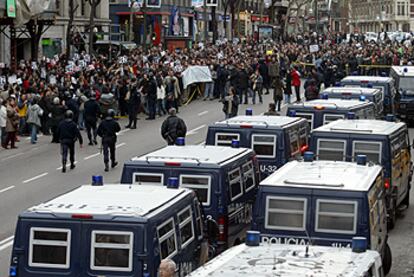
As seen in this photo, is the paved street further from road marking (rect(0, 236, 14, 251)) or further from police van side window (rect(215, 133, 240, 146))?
police van side window (rect(215, 133, 240, 146))

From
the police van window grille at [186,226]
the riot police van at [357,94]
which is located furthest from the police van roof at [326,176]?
the riot police van at [357,94]

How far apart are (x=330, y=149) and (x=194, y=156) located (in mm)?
4266

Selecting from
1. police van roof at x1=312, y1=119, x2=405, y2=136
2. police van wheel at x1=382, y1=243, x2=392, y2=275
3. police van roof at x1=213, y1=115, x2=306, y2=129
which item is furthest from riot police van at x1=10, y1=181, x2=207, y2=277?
police van roof at x1=312, y1=119, x2=405, y2=136

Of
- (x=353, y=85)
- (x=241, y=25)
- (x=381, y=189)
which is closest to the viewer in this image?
(x=381, y=189)

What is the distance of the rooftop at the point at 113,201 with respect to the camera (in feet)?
40.9

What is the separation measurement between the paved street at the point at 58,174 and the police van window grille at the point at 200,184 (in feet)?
10.4

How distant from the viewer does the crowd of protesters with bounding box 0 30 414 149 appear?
3238 centimetres

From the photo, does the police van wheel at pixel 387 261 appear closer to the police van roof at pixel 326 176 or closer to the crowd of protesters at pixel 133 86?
the police van roof at pixel 326 176

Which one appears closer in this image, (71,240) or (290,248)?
(290,248)

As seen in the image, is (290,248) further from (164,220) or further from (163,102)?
(163,102)

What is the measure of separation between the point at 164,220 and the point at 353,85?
844 inches

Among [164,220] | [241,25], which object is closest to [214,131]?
[164,220]

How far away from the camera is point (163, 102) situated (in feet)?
129

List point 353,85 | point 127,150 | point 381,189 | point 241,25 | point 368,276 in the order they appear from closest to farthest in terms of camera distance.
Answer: point 368,276, point 381,189, point 127,150, point 353,85, point 241,25
